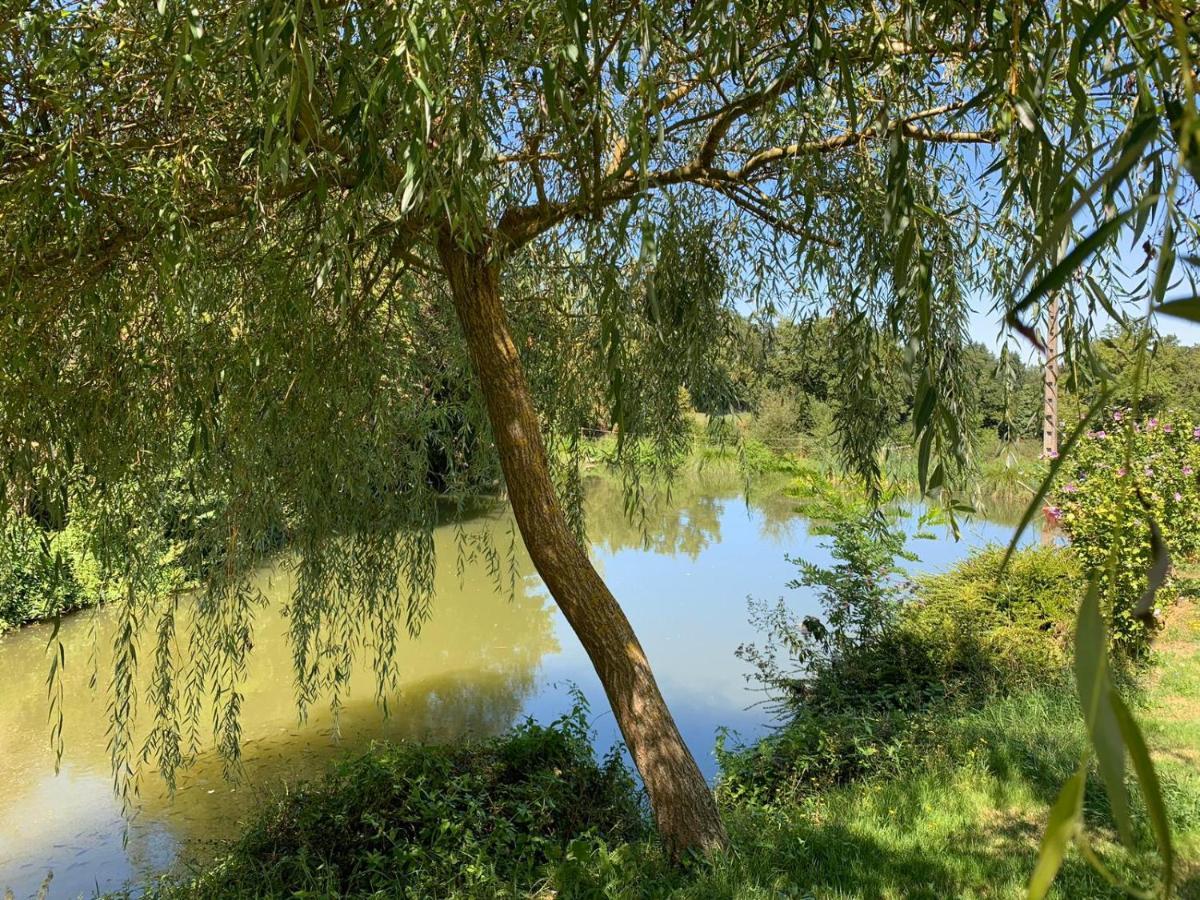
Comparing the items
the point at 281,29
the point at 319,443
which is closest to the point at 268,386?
the point at 319,443

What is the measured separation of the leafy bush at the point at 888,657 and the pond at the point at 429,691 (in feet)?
1.54

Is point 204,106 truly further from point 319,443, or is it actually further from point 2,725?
point 2,725

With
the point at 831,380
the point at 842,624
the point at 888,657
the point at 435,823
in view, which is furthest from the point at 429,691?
the point at 831,380

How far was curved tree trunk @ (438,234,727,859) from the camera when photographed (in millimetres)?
2918

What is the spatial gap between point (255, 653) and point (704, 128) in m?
6.03

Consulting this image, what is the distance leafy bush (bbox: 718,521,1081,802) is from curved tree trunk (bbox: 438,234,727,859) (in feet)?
3.70

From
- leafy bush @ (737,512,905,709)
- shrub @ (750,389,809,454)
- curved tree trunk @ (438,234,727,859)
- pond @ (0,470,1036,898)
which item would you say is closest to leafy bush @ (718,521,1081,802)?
leafy bush @ (737,512,905,709)

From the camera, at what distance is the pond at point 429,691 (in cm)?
451

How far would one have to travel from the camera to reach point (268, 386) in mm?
2764

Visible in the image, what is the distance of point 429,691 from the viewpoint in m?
6.50

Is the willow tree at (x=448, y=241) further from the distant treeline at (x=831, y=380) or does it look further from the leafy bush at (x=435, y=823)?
the leafy bush at (x=435, y=823)

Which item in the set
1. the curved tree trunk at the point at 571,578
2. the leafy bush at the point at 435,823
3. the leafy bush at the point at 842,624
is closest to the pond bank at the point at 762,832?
the leafy bush at the point at 435,823

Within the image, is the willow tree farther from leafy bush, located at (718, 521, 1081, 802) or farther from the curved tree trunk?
leafy bush, located at (718, 521, 1081, 802)

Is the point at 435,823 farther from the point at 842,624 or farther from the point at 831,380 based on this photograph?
the point at 842,624
